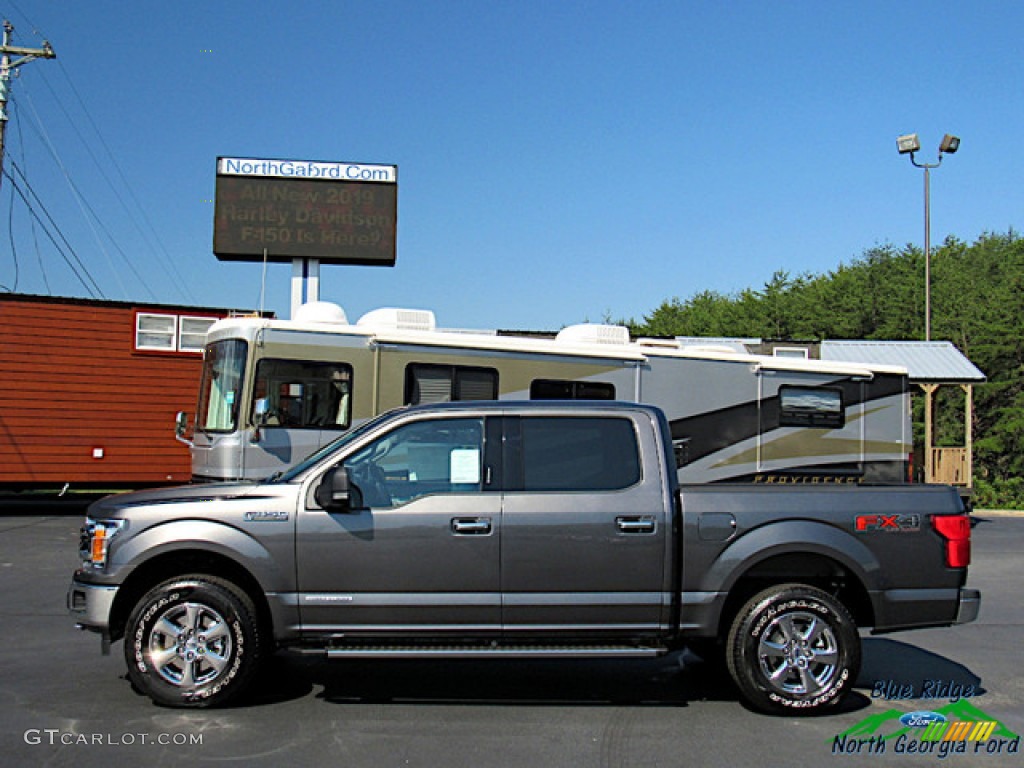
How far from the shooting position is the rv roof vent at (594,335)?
13.4m

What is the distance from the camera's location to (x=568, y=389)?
12750mm

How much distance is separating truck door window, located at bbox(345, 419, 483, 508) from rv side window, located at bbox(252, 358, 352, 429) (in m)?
5.89

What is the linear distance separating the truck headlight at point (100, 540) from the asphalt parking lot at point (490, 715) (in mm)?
914

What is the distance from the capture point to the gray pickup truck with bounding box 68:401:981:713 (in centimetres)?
568

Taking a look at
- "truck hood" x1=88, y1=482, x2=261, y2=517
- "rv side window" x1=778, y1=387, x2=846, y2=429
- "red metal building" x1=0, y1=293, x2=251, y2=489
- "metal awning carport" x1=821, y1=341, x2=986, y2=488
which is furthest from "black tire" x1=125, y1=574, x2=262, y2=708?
"metal awning carport" x1=821, y1=341, x2=986, y2=488

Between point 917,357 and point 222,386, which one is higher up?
point 917,357

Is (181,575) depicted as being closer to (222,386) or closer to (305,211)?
(222,386)

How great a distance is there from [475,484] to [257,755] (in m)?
1.99

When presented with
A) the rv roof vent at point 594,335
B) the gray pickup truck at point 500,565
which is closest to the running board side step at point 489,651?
the gray pickup truck at point 500,565

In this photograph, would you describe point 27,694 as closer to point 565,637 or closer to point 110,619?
point 110,619

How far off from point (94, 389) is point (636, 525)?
14299mm
